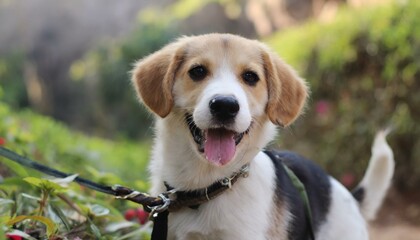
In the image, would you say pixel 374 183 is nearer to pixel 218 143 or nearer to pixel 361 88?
pixel 218 143

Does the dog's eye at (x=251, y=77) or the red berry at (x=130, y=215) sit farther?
the red berry at (x=130, y=215)

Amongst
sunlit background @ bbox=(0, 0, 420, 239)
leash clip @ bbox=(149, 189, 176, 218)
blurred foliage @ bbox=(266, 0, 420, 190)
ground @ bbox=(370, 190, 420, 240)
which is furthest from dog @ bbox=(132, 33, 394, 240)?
blurred foliage @ bbox=(266, 0, 420, 190)

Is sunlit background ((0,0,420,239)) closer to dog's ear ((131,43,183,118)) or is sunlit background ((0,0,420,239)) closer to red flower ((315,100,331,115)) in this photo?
red flower ((315,100,331,115))

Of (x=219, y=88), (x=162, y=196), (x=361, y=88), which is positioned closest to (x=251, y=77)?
(x=219, y=88)

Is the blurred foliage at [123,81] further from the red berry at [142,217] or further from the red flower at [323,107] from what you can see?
the red berry at [142,217]

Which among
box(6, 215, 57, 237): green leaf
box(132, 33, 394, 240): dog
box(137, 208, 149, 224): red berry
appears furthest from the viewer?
box(137, 208, 149, 224): red berry

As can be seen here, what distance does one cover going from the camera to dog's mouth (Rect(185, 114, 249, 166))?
9.80ft

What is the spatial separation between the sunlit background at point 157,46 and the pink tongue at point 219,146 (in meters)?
0.71

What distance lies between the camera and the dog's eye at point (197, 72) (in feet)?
10.7

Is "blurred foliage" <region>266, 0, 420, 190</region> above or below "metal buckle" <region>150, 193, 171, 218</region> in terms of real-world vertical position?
below

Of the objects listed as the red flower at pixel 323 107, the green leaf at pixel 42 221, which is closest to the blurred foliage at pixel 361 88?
the red flower at pixel 323 107

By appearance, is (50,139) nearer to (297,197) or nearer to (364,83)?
(364,83)

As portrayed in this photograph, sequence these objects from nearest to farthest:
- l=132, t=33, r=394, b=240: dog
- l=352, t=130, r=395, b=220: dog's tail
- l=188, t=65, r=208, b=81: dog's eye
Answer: l=132, t=33, r=394, b=240: dog → l=188, t=65, r=208, b=81: dog's eye → l=352, t=130, r=395, b=220: dog's tail

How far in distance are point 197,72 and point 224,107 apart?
0.43 metres
